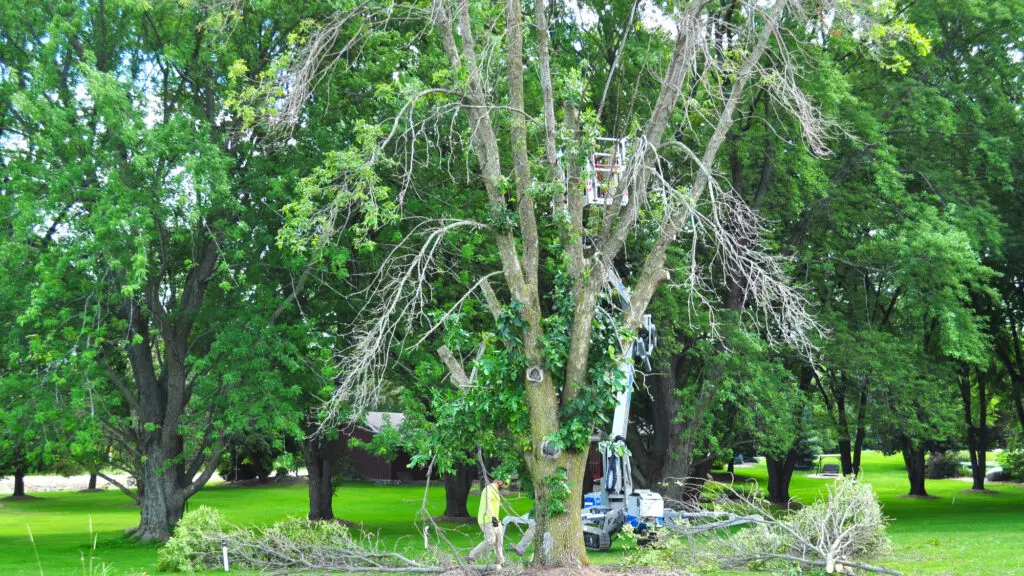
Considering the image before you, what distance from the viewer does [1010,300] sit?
26141mm

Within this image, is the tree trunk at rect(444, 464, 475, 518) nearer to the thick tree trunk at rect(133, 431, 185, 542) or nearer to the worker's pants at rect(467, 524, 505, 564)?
the thick tree trunk at rect(133, 431, 185, 542)

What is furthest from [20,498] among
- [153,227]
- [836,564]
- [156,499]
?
[836,564]

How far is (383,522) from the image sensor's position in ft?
92.4

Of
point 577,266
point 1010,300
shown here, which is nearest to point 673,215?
point 577,266

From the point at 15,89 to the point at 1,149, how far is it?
1.33 meters

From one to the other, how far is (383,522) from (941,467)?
1426 inches

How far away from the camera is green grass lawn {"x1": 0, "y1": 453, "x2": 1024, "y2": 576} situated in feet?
46.7

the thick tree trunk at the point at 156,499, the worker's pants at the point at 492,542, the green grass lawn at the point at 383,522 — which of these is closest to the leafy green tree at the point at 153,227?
the thick tree trunk at the point at 156,499

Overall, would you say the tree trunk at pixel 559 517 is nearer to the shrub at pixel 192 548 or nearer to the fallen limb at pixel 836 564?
the fallen limb at pixel 836 564

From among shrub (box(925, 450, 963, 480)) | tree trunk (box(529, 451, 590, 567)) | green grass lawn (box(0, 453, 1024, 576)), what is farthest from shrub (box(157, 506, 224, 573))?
shrub (box(925, 450, 963, 480))

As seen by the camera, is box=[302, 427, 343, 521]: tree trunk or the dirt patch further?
the dirt patch

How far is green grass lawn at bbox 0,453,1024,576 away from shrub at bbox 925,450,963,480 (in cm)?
206

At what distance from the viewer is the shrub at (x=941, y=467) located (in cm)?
4997

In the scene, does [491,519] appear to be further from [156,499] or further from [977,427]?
[977,427]
